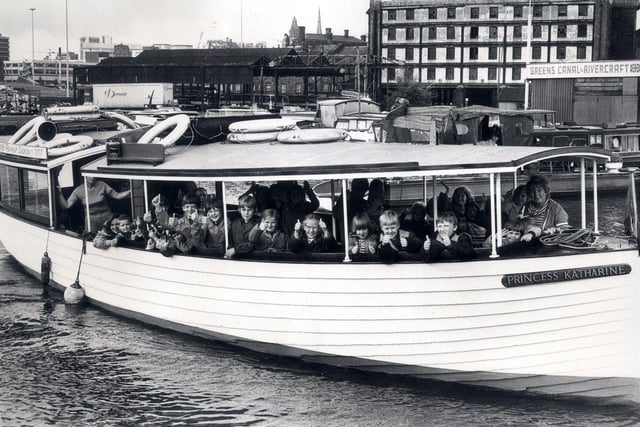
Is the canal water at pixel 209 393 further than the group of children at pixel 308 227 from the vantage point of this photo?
No

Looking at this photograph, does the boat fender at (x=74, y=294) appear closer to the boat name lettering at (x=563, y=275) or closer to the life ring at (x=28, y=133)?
the life ring at (x=28, y=133)

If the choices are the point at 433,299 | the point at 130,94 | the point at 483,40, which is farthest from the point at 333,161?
the point at 483,40

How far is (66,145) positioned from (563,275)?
11.3 metres

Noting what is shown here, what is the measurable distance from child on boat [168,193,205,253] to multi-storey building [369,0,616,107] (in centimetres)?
6939

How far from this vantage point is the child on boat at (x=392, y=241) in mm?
11750

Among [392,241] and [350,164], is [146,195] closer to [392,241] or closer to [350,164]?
[350,164]

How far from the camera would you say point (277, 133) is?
15867 mm

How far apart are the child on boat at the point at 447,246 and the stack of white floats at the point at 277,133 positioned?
3.78m

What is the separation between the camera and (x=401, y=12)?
3521 inches

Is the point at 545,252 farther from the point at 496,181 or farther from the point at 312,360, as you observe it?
the point at 312,360

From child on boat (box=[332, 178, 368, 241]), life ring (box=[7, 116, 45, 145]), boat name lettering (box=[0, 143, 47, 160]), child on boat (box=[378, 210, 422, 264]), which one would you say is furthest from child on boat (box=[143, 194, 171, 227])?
life ring (box=[7, 116, 45, 145])

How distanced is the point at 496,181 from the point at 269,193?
3851mm

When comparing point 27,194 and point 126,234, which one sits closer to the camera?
point 126,234

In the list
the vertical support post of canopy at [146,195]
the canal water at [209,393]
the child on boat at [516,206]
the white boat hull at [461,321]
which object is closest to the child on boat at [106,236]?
the vertical support post of canopy at [146,195]
